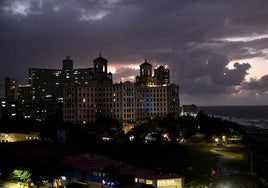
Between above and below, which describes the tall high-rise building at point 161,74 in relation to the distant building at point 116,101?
above

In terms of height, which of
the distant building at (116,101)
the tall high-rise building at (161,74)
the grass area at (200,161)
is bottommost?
the grass area at (200,161)

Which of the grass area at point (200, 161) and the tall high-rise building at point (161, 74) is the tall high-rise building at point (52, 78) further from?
the grass area at point (200, 161)

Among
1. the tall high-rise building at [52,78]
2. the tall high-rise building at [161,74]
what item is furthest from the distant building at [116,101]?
the tall high-rise building at [52,78]

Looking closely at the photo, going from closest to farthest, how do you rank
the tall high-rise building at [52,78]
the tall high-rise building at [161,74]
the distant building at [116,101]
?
the distant building at [116,101] < the tall high-rise building at [161,74] < the tall high-rise building at [52,78]

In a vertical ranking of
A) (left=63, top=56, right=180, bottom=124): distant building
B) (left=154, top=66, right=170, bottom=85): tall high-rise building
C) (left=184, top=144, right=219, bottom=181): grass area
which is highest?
(left=154, top=66, right=170, bottom=85): tall high-rise building

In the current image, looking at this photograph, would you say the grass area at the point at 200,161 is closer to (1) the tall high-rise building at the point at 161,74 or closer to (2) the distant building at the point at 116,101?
(2) the distant building at the point at 116,101

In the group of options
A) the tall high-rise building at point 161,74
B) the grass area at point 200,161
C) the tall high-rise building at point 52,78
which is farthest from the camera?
the tall high-rise building at point 52,78

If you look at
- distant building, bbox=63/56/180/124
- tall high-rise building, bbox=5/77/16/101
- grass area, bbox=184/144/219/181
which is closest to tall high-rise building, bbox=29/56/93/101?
tall high-rise building, bbox=5/77/16/101

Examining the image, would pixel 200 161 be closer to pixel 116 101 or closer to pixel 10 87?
pixel 116 101

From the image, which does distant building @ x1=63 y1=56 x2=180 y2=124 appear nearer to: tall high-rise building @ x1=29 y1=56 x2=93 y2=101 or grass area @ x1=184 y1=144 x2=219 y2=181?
grass area @ x1=184 y1=144 x2=219 y2=181

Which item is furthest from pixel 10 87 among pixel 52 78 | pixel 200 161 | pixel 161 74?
pixel 200 161

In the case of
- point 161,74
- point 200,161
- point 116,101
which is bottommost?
point 200,161

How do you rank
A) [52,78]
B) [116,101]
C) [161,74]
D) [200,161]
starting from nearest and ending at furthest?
[200,161]
[116,101]
[161,74]
[52,78]

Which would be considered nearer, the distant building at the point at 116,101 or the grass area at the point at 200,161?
the grass area at the point at 200,161
